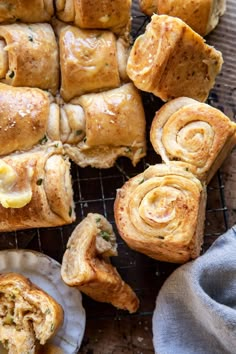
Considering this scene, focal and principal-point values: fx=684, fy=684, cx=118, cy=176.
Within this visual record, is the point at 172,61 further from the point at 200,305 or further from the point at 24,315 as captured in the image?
the point at 24,315

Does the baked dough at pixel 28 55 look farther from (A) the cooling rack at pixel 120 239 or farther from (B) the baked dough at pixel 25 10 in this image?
(A) the cooling rack at pixel 120 239

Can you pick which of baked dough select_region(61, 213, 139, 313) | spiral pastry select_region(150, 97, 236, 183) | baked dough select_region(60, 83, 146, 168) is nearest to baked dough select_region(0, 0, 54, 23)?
baked dough select_region(60, 83, 146, 168)

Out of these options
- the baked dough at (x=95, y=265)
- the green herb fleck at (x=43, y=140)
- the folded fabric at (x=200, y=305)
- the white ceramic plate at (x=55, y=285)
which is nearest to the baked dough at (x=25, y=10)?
the green herb fleck at (x=43, y=140)

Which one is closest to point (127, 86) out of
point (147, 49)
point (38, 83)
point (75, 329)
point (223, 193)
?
point (147, 49)

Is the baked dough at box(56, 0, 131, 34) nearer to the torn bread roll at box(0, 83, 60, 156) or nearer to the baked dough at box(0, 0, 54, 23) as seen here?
the baked dough at box(0, 0, 54, 23)

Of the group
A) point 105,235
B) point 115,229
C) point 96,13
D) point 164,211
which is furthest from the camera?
point 115,229

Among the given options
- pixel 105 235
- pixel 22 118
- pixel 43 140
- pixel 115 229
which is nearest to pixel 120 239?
pixel 115 229
